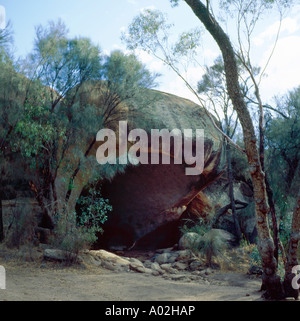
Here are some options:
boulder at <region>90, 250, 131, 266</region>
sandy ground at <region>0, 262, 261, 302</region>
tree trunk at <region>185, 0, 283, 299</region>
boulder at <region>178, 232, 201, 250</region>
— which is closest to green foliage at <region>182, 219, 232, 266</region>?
boulder at <region>178, 232, 201, 250</region>

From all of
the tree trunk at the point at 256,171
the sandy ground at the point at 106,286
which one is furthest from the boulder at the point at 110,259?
the tree trunk at the point at 256,171

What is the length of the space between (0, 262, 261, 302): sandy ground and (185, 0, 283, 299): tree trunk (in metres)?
0.55

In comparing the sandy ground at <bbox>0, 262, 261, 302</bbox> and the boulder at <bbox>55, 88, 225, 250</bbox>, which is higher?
the boulder at <bbox>55, 88, 225, 250</bbox>

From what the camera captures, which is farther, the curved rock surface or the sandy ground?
the curved rock surface

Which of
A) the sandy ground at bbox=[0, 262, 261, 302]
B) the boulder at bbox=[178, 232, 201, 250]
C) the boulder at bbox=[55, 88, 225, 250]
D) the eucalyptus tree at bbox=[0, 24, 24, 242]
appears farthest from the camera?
the boulder at bbox=[55, 88, 225, 250]

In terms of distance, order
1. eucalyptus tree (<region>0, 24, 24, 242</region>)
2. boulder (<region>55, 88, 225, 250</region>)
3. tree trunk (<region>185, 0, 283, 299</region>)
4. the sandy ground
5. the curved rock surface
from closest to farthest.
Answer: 1. tree trunk (<region>185, 0, 283, 299</region>)
2. the sandy ground
3. eucalyptus tree (<region>0, 24, 24, 242</region>)
4. boulder (<region>55, 88, 225, 250</region>)
5. the curved rock surface

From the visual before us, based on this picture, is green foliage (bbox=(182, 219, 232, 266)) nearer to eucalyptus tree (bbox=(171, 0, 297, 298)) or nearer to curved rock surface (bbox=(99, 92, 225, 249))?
curved rock surface (bbox=(99, 92, 225, 249))

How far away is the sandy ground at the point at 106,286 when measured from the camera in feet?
20.8

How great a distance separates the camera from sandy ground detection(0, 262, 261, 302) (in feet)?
20.8

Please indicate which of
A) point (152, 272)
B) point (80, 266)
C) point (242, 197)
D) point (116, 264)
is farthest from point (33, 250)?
point (242, 197)

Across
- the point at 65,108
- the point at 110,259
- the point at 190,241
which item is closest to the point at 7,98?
the point at 65,108

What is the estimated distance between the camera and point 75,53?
10.9m

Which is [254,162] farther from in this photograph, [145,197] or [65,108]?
[145,197]
